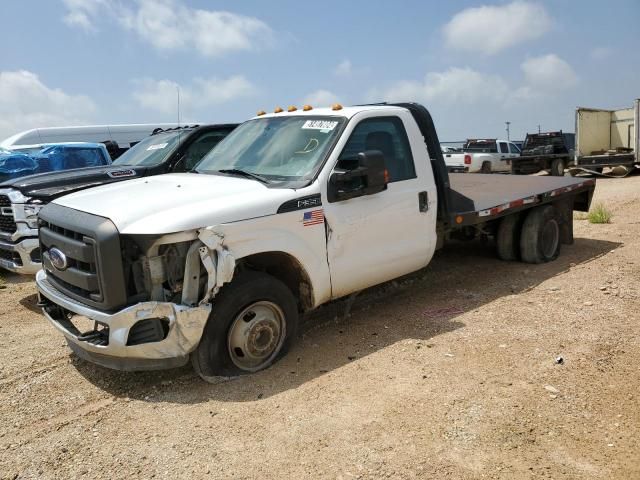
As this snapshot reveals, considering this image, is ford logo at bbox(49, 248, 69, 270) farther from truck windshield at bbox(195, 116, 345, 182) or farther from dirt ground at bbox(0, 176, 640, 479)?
truck windshield at bbox(195, 116, 345, 182)

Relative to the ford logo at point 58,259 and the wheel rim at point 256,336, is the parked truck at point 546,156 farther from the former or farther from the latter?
the ford logo at point 58,259

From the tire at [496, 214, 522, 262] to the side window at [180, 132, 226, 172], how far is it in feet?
13.3

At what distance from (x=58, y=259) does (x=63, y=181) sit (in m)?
3.01

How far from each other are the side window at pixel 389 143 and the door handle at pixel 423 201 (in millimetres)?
197

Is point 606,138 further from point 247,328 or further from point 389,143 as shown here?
point 247,328

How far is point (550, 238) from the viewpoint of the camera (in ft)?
24.2

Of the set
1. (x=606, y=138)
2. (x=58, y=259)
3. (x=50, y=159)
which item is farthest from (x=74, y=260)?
(x=606, y=138)

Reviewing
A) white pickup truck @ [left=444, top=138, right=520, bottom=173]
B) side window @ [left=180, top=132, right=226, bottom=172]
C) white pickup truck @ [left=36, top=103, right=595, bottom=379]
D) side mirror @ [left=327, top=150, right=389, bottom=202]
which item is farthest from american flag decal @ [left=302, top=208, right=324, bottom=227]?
white pickup truck @ [left=444, top=138, right=520, bottom=173]

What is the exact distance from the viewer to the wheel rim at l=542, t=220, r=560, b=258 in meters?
7.27

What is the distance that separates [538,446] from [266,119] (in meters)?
3.70

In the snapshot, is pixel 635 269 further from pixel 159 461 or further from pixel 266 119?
pixel 159 461

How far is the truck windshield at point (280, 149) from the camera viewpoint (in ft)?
15.1

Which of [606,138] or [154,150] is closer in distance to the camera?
[154,150]

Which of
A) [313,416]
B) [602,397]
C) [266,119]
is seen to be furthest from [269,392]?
[266,119]
